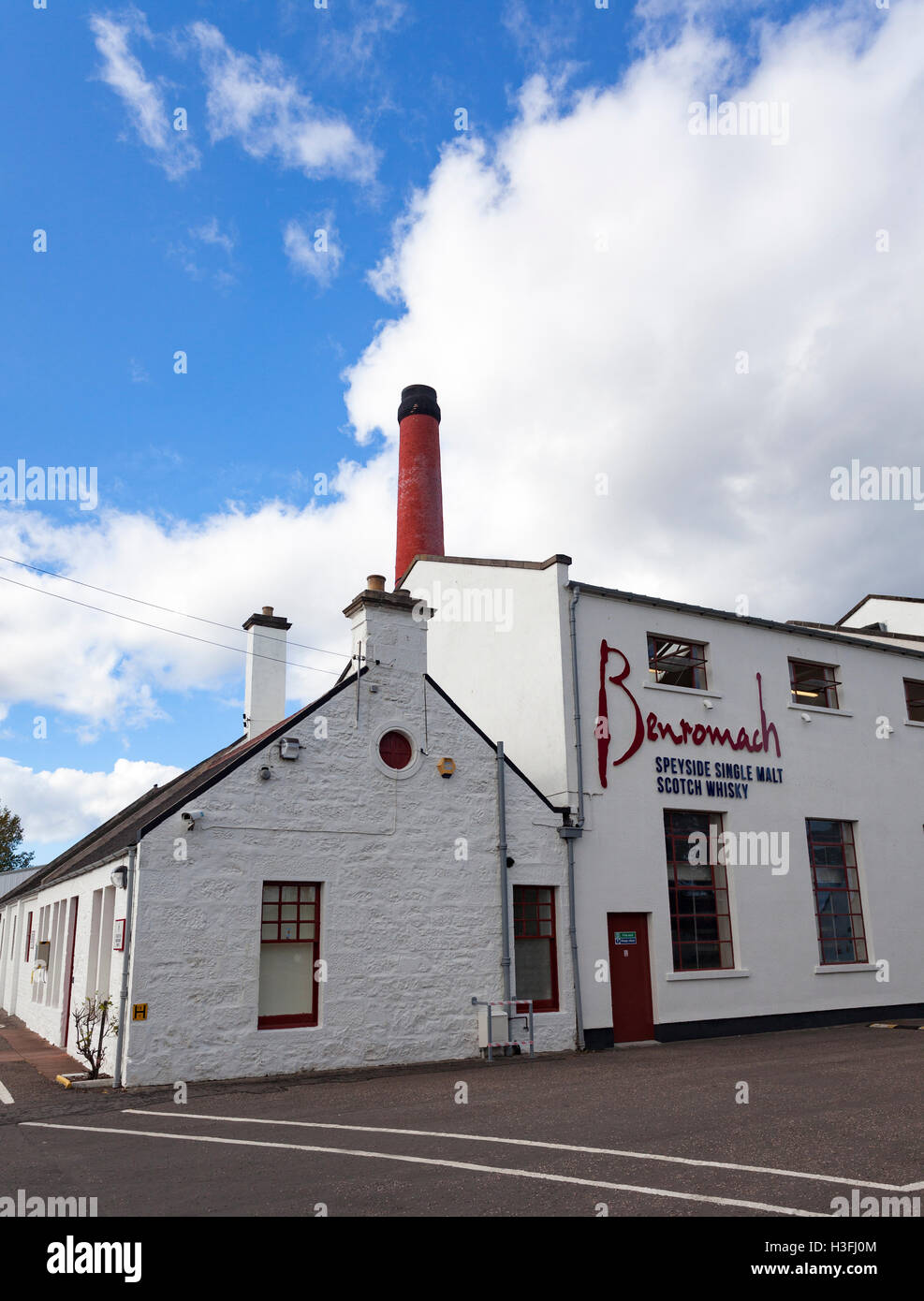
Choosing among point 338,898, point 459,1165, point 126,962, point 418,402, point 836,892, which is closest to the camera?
point 459,1165

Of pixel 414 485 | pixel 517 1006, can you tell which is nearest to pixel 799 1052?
pixel 517 1006

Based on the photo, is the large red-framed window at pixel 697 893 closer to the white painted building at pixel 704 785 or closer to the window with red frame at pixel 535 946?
the white painted building at pixel 704 785

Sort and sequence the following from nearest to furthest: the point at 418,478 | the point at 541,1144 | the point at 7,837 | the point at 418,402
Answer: the point at 541,1144 < the point at 418,478 < the point at 418,402 < the point at 7,837

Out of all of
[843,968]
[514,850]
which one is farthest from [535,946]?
[843,968]

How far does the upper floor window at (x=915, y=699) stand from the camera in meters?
24.1

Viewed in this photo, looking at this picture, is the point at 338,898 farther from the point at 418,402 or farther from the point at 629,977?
the point at 418,402

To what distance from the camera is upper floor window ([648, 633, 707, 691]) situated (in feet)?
65.0

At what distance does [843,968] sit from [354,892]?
453 inches

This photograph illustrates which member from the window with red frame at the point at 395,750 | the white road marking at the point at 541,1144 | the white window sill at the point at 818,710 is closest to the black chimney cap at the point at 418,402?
the white window sill at the point at 818,710

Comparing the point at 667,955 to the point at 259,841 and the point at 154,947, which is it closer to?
the point at 259,841

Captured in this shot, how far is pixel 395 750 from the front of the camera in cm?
1569
